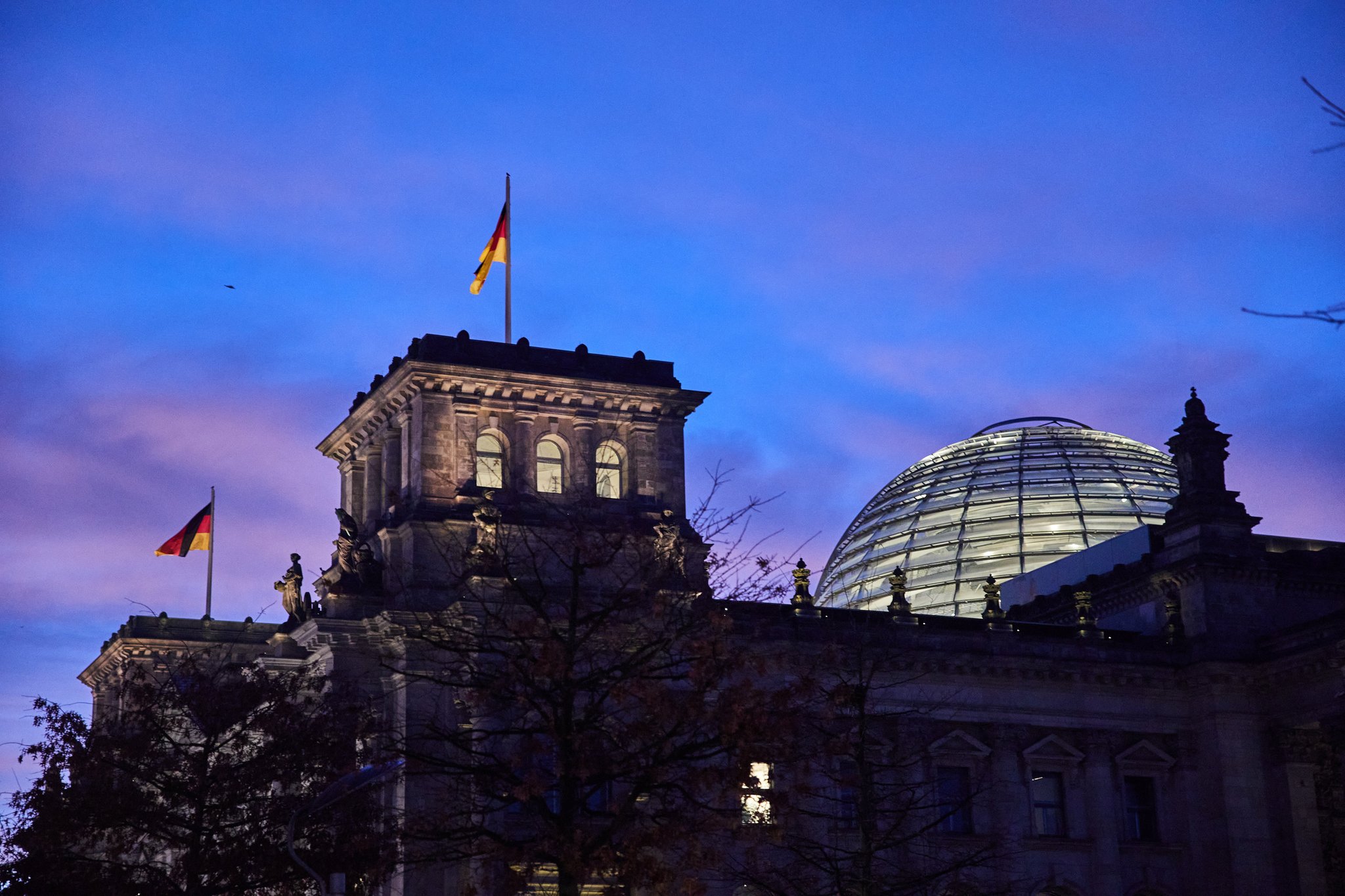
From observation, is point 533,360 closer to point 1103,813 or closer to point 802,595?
point 802,595

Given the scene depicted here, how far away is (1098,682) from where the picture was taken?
6362cm

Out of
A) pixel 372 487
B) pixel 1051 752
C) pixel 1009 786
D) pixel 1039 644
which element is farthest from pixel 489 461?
pixel 1051 752

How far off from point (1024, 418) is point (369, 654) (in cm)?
5384

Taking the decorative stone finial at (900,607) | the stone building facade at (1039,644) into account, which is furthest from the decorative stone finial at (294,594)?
the decorative stone finial at (900,607)

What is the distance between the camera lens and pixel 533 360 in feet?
195

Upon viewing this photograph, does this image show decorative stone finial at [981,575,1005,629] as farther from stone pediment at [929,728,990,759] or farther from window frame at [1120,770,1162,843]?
window frame at [1120,770,1162,843]

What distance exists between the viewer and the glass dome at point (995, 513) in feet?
281

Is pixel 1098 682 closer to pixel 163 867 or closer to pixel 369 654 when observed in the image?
pixel 369 654

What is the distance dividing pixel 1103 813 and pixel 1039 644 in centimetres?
570

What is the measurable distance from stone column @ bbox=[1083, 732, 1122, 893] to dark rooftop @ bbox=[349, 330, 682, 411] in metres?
18.1

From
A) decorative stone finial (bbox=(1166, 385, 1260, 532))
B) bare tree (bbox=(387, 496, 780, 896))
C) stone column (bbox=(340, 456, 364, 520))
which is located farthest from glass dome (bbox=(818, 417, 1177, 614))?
bare tree (bbox=(387, 496, 780, 896))

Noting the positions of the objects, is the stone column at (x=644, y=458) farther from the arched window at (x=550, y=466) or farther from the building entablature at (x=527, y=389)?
the arched window at (x=550, y=466)

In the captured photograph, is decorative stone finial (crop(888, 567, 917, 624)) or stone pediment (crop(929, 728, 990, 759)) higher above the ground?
decorative stone finial (crop(888, 567, 917, 624))

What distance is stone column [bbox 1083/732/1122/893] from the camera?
202 feet
